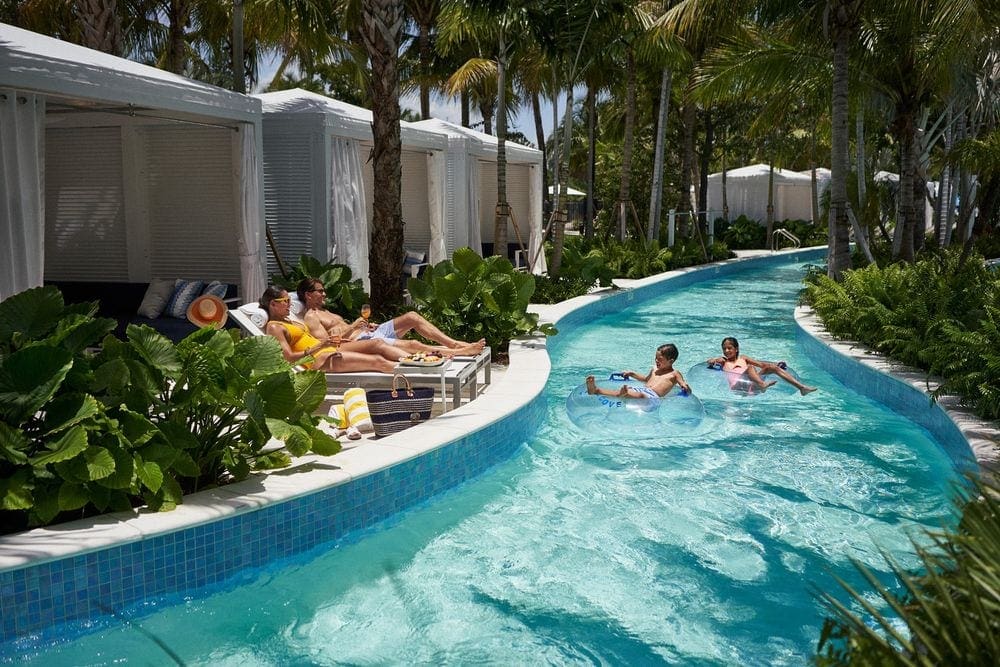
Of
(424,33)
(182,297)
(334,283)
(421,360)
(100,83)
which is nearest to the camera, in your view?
(421,360)

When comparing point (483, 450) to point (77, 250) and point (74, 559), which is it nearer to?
point (74, 559)

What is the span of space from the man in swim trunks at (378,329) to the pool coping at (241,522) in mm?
978

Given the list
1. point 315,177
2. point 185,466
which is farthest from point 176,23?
point 185,466

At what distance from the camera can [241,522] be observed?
483 cm

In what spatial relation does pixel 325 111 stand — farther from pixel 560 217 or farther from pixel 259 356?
pixel 259 356

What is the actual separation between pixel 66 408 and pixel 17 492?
1.39 ft

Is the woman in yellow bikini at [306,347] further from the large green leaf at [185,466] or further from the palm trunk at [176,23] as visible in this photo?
the palm trunk at [176,23]

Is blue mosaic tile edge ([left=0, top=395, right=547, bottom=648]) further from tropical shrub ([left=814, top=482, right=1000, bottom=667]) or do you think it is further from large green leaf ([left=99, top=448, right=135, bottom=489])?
tropical shrub ([left=814, top=482, right=1000, bottom=667])

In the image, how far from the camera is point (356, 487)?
549 centimetres

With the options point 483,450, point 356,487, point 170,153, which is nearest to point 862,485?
point 483,450

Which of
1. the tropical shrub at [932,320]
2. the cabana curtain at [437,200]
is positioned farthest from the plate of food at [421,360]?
the cabana curtain at [437,200]

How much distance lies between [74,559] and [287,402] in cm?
134

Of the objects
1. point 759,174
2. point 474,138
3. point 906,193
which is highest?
point 759,174

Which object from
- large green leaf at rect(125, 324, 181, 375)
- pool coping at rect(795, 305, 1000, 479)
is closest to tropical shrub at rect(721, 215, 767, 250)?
pool coping at rect(795, 305, 1000, 479)
